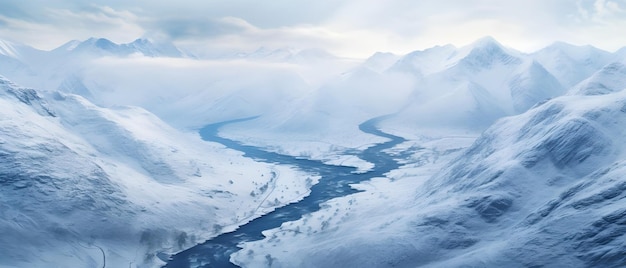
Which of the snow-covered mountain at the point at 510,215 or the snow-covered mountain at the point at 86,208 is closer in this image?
the snow-covered mountain at the point at 510,215

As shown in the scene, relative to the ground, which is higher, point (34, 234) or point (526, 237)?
point (526, 237)

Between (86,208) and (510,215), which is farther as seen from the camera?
(86,208)

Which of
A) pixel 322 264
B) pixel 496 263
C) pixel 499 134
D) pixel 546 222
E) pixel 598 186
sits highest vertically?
pixel 499 134

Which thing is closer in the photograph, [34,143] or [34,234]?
[34,234]

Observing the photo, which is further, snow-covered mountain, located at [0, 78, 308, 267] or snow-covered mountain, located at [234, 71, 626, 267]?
snow-covered mountain, located at [0, 78, 308, 267]

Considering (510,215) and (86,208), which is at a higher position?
(510,215)

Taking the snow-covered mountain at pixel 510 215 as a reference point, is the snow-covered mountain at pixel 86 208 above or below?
below

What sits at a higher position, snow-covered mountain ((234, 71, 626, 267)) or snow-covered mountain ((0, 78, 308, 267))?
snow-covered mountain ((234, 71, 626, 267))

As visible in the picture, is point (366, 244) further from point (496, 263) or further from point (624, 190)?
point (624, 190)

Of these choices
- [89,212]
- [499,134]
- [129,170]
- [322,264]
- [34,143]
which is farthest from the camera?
[129,170]

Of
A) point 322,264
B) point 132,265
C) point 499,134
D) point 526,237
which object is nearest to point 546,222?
point 526,237

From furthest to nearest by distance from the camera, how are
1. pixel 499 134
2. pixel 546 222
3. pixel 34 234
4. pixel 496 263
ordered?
pixel 499 134 → pixel 34 234 → pixel 546 222 → pixel 496 263
